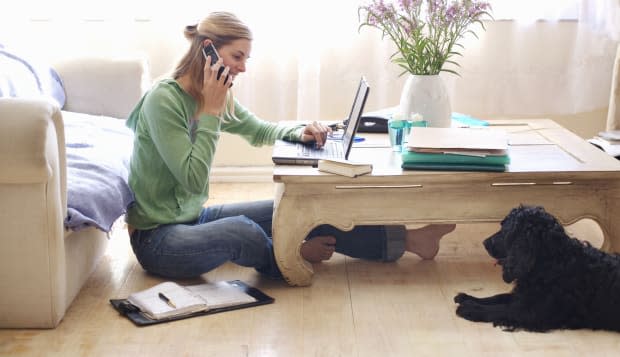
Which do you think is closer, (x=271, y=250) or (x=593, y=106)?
(x=271, y=250)

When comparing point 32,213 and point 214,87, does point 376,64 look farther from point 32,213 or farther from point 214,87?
point 32,213

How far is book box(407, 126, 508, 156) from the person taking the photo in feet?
7.86

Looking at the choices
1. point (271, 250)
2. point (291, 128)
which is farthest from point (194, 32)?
point (271, 250)

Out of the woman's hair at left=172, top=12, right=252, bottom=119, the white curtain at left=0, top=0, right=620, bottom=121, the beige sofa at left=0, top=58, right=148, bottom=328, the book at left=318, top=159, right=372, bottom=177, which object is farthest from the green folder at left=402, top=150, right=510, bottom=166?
the white curtain at left=0, top=0, right=620, bottom=121

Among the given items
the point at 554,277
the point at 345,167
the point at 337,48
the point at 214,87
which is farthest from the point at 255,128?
the point at 554,277

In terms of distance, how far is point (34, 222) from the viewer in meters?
2.17

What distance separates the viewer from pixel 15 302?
2225 millimetres

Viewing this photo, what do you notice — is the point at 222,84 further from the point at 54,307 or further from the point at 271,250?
the point at 54,307

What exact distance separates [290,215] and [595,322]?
2.73ft

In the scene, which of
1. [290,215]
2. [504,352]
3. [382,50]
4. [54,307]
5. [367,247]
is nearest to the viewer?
[504,352]

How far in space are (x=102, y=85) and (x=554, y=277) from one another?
1.82 meters

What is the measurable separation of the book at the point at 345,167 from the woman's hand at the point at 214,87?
0.33m

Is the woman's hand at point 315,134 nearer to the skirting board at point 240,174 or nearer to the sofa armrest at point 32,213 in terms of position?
the sofa armrest at point 32,213

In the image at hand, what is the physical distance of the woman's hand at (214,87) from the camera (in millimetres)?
2412
